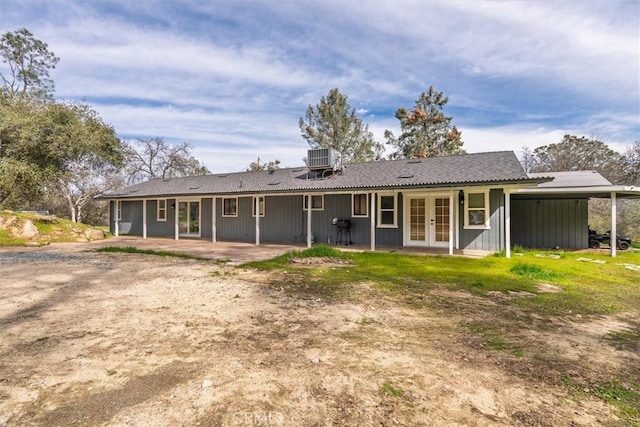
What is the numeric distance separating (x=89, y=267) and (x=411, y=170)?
1024 centimetres

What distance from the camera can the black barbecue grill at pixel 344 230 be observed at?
12.2 meters

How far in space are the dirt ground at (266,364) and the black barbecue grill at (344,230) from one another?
7.24 m

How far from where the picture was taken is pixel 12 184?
1612 cm

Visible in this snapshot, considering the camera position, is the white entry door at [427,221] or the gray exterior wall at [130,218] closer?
the white entry door at [427,221]

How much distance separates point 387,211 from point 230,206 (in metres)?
7.35

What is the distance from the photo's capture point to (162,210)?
17.0 m

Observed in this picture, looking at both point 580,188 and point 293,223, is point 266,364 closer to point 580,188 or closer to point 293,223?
point 293,223

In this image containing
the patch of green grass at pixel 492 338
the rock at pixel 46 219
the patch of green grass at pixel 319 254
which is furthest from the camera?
the rock at pixel 46 219

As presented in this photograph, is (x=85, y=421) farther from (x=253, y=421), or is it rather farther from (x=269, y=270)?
(x=269, y=270)

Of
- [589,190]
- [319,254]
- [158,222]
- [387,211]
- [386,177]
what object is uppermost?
[386,177]

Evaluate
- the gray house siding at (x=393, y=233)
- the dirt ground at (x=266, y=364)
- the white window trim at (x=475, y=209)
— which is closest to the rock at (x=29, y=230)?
the dirt ground at (x=266, y=364)

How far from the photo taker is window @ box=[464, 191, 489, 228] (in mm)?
10398

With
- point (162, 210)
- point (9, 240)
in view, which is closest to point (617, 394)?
point (9, 240)

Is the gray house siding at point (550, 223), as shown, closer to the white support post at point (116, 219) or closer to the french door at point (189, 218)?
the french door at point (189, 218)
